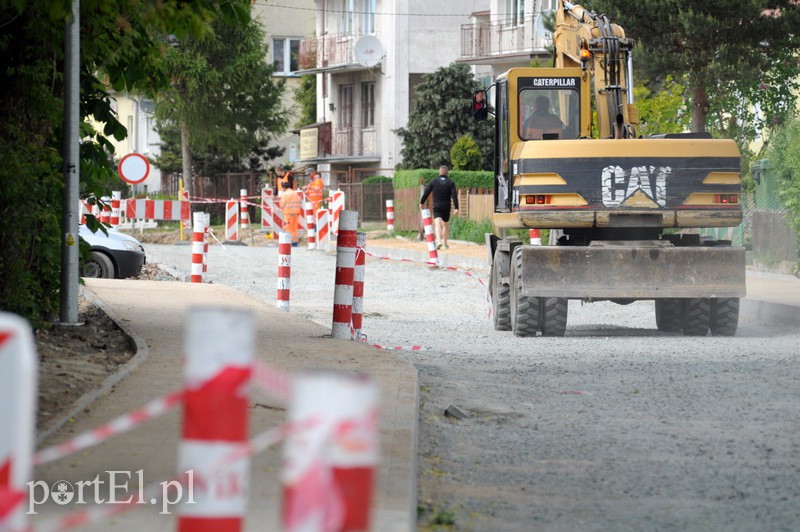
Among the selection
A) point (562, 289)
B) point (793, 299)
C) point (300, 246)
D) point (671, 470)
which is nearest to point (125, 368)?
point (671, 470)

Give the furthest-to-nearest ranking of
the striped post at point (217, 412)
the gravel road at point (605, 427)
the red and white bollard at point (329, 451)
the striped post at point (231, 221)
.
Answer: the striped post at point (231, 221) < the gravel road at point (605, 427) < the striped post at point (217, 412) < the red and white bollard at point (329, 451)

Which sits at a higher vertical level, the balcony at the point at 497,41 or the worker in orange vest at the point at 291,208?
the balcony at the point at 497,41

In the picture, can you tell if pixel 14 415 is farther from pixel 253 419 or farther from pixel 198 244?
pixel 198 244

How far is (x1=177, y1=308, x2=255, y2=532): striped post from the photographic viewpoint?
3125 mm

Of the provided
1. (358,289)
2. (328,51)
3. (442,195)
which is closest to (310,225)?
(442,195)

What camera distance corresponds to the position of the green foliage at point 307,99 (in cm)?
6888

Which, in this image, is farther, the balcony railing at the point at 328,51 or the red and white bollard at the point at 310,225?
the balcony railing at the point at 328,51

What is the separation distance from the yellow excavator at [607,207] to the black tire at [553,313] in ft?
0.03

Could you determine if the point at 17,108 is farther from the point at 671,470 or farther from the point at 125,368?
the point at 671,470

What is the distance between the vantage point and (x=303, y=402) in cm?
281

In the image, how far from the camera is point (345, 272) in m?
12.2

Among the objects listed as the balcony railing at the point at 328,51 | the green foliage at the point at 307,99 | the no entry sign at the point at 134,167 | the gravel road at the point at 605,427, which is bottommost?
the gravel road at the point at 605,427

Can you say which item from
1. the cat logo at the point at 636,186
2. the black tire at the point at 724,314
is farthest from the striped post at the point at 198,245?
the black tire at the point at 724,314

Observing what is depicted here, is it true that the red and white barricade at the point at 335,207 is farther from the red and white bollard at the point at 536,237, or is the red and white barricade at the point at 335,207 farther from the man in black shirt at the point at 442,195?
the red and white bollard at the point at 536,237
